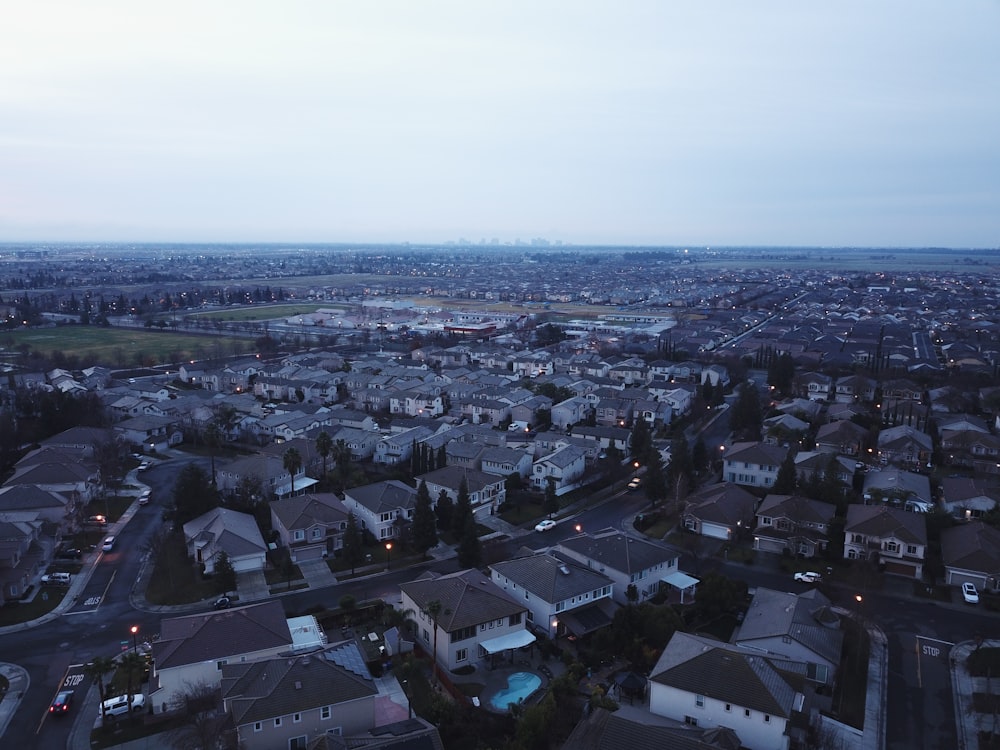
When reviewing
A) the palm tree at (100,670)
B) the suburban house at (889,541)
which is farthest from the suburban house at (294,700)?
the suburban house at (889,541)

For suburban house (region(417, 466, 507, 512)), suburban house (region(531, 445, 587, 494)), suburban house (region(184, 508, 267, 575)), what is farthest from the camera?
suburban house (region(531, 445, 587, 494))

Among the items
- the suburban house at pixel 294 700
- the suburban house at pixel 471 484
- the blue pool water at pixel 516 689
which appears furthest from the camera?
the suburban house at pixel 471 484

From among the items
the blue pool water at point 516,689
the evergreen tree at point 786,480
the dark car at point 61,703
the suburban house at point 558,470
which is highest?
the evergreen tree at point 786,480

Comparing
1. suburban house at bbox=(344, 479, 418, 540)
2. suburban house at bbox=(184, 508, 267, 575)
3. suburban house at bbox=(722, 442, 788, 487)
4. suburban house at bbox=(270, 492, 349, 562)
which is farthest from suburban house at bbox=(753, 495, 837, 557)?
suburban house at bbox=(184, 508, 267, 575)

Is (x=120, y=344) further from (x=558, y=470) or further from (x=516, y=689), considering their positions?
(x=516, y=689)

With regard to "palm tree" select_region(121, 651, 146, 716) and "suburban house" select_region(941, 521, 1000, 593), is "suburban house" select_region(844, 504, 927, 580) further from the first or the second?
"palm tree" select_region(121, 651, 146, 716)

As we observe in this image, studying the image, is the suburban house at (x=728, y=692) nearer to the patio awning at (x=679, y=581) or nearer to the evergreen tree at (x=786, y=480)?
the patio awning at (x=679, y=581)
